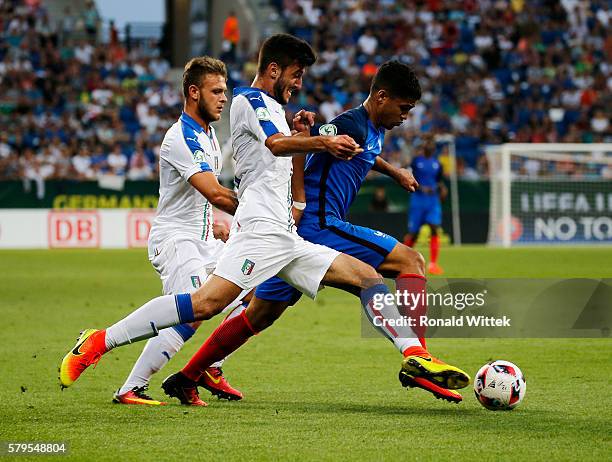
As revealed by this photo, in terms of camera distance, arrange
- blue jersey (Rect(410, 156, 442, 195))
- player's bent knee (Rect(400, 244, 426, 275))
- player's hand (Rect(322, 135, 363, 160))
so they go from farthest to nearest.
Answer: blue jersey (Rect(410, 156, 442, 195))
player's bent knee (Rect(400, 244, 426, 275))
player's hand (Rect(322, 135, 363, 160))

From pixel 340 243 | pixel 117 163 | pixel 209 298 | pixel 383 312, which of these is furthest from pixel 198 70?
pixel 117 163

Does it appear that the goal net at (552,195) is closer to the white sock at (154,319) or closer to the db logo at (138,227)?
the db logo at (138,227)

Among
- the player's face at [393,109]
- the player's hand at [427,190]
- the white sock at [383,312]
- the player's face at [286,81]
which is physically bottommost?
the white sock at [383,312]

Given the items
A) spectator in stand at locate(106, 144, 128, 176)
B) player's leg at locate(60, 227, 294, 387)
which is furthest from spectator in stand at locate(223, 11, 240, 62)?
player's leg at locate(60, 227, 294, 387)

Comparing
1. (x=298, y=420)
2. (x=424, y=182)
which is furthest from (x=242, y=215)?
(x=424, y=182)

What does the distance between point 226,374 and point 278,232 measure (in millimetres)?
2345

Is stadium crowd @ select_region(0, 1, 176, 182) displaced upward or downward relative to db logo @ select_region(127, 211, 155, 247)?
upward

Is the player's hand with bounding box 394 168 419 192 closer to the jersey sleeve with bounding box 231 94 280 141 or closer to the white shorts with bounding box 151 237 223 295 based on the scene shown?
the white shorts with bounding box 151 237 223 295

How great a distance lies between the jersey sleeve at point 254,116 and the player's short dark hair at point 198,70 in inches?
26.6

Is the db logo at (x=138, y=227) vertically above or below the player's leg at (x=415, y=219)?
below

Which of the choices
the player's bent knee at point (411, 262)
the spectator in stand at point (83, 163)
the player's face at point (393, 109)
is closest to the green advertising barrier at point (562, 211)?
the spectator in stand at point (83, 163)

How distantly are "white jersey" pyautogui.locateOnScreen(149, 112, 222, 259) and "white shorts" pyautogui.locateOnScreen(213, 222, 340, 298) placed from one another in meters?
0.63

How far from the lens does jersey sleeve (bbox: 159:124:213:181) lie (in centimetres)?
681

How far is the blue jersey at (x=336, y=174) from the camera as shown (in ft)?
23.2
